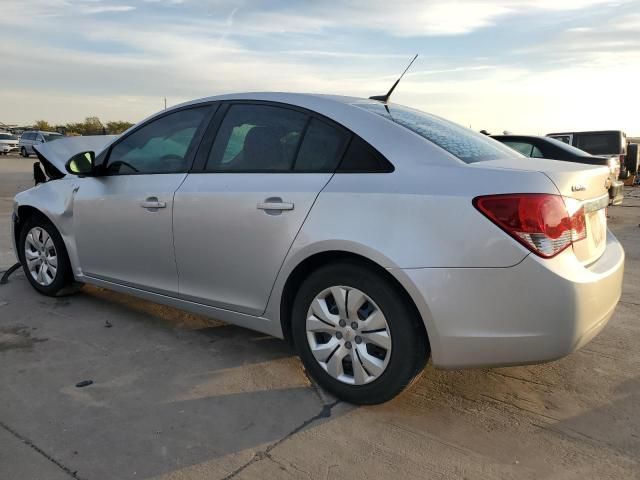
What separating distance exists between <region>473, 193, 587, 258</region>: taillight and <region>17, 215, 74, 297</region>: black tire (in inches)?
133

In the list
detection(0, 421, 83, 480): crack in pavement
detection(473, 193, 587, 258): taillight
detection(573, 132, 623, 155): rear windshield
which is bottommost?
detection(573, 132, 623, 155): rear windshield

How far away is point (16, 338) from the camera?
369 centimetres

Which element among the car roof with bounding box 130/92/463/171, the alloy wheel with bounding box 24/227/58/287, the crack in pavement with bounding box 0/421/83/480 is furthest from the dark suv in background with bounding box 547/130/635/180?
the crack in pavement with bounding box 0/421/83/480

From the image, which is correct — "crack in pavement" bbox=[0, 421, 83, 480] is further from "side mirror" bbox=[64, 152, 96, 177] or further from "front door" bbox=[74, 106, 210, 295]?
"side mirror" bbox=[64, 152, 96, 177]

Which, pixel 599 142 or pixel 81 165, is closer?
pixel 81 165

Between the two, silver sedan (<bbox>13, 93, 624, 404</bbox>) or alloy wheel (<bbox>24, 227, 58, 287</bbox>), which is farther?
alloy wheel (<bbox>24, 227, 58, 287</bbox>)

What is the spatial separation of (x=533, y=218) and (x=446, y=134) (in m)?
0.91

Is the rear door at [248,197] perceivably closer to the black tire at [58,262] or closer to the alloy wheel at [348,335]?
the alloy wheel at [348,335]

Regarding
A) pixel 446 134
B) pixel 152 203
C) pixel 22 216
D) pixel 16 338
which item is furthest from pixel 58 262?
pixel 446 134

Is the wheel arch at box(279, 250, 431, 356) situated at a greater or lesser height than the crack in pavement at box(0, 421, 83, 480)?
greater

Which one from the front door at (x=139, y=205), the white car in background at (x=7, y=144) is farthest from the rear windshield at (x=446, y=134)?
the white car in background at (x=7, y=144)

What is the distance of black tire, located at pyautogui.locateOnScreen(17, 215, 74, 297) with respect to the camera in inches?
171

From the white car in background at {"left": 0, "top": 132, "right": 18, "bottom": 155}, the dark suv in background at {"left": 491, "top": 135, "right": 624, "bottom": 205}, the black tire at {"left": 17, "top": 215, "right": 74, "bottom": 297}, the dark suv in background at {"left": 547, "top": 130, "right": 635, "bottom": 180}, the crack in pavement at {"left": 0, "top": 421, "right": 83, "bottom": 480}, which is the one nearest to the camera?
the crack in pavement at {"left": 0, "top": 421, "right": 83, "bottom": 480}

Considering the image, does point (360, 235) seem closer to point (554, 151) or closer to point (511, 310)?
point (511, 310)
